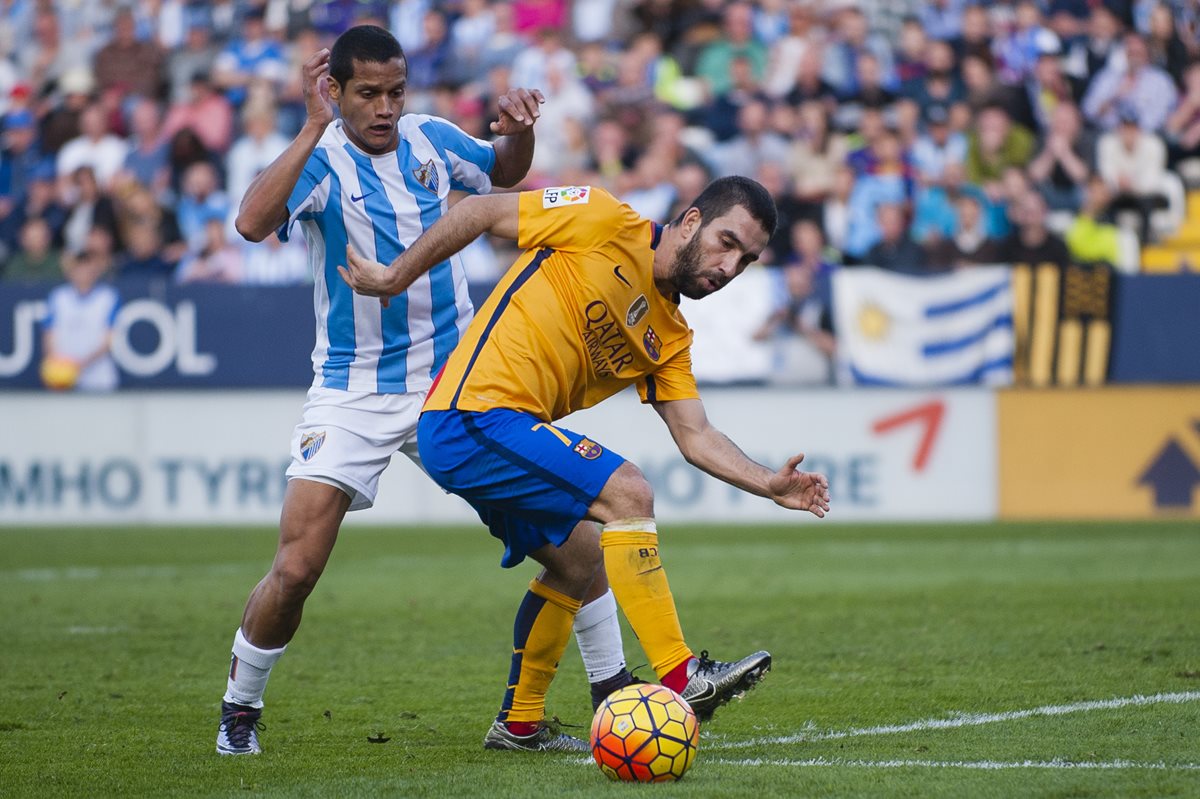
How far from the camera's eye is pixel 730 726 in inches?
244

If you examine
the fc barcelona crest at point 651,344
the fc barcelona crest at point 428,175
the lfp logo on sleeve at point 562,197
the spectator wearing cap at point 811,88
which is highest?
the spectator wearing cap at point 811,88

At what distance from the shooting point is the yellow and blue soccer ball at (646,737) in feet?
16.4

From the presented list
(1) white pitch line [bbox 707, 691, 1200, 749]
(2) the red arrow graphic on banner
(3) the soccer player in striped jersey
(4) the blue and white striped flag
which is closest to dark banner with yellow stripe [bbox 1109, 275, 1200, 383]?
(4) the blue and white striped flag

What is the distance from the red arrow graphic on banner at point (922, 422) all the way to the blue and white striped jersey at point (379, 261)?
9.44 meters

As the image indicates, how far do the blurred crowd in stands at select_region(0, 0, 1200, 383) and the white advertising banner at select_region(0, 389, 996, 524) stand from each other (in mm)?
865

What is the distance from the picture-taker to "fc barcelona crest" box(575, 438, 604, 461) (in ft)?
17.3

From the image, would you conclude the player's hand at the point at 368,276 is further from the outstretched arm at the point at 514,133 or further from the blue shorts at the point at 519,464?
the outstretched arm at the point at 514,133

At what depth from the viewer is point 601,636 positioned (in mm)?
5953

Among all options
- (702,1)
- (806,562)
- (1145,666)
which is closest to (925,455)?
(806,562)

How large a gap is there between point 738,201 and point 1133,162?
498 inches

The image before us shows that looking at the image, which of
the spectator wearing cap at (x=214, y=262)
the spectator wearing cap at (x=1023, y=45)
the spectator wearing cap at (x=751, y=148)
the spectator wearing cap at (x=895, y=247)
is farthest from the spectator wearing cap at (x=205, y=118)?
the spectator wearing cap at (x=1023, y=45)

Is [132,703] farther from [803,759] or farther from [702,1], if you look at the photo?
[702,1]

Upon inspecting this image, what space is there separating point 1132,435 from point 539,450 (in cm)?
1090

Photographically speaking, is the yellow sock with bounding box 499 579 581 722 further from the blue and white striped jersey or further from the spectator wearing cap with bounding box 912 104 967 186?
the spectator wearing cap with bounding box 912 104 967 186
